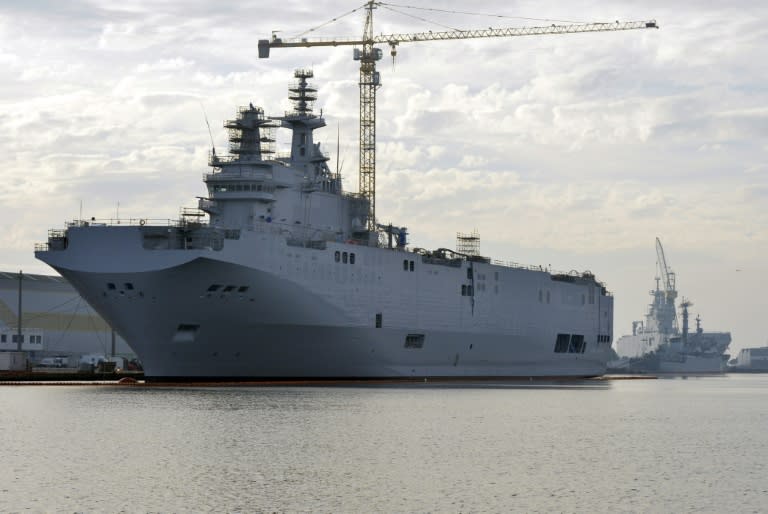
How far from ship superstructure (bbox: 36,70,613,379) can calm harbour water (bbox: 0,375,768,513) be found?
7.55 metres

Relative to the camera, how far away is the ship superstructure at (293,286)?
56.2 metres

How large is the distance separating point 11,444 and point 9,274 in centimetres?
7654

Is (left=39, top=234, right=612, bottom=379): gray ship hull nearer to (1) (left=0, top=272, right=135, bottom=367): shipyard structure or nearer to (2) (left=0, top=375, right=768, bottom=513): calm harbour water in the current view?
(2) (left=0, top=375, right=768, bottom=513): calm harbour water

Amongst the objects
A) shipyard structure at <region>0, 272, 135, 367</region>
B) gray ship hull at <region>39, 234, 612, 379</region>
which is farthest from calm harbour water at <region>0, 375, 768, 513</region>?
shipyard structure at <region>0, 272, 135, 367</region>

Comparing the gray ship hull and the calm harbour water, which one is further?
the gray ship hull

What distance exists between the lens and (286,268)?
59688 millimetres

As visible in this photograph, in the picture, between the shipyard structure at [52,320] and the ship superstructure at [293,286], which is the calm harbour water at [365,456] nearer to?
the ship superstructure at [293,286]

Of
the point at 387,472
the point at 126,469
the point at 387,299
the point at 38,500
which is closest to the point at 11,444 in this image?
the point at 126,469

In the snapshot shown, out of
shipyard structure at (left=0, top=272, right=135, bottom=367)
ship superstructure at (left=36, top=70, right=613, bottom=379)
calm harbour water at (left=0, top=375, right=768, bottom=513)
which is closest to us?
calm harbour water at (left=0, top=375, right=768, bottom=513)

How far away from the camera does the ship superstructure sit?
2211 inches

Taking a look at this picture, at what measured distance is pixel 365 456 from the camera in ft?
98.9

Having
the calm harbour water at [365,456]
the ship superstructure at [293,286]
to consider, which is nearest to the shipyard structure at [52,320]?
the ship superstructure at [293,286]

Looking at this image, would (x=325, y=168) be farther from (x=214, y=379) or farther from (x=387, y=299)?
(x=214, y=379)

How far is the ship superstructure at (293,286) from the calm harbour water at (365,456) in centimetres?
755
